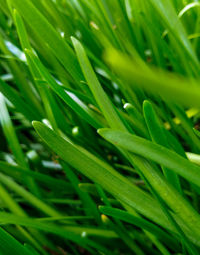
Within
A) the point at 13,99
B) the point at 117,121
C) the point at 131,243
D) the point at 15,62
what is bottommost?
the point at 131,243

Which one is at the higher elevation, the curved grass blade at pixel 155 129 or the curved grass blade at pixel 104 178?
the curved grass blade at pixel 155 129

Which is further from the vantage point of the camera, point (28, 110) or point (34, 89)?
point (34, 89)

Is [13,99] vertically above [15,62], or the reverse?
[15,62]

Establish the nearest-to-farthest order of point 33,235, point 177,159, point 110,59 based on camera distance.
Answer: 1. point 110,59
2. point 177,159
3. point 33,235

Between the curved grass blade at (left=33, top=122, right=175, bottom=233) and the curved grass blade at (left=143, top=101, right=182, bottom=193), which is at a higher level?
the curved grass blade at (left=143, top=101, right=182, bottom=193)

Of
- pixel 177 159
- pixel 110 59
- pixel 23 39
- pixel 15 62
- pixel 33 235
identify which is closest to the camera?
pixel 110 59

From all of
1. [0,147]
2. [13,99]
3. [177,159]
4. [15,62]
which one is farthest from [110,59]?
[0,147]

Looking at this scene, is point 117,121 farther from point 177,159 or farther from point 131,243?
point 131,243

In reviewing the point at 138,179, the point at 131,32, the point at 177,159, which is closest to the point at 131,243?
the point at 138,179
